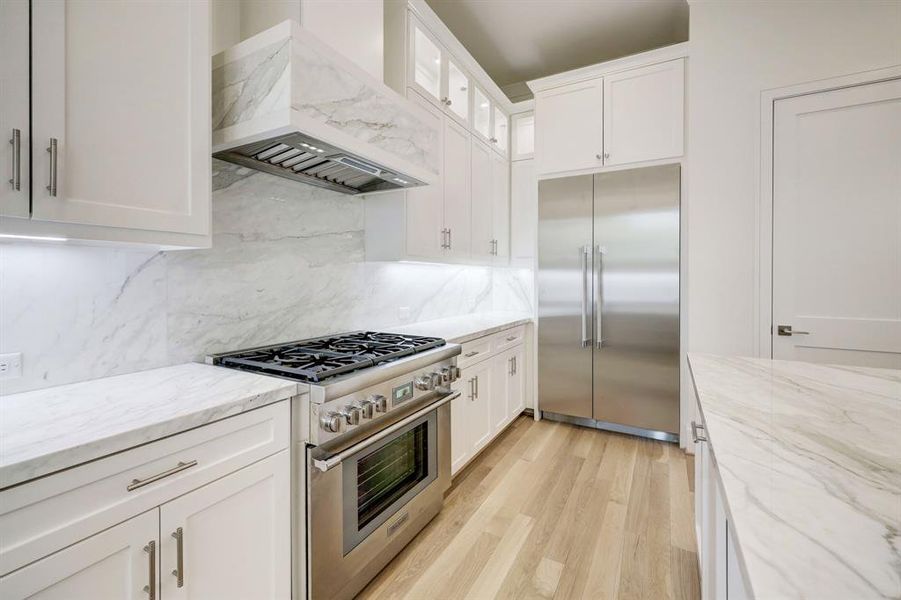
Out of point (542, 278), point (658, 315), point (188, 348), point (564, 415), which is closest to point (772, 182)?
point (658, 315)

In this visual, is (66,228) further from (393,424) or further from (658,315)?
(658,315)

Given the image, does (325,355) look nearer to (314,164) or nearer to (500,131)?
(314,164)

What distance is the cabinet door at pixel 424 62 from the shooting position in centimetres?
245

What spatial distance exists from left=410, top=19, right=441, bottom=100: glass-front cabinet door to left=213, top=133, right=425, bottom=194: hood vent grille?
2.55 feet

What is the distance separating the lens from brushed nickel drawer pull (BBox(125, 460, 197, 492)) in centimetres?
99

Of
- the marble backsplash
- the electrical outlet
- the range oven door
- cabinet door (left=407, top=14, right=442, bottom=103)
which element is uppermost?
cabinet door (left=407, top=14, right=442, bottom=103)

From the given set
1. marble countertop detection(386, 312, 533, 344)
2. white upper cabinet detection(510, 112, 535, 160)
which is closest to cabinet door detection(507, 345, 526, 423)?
marble countertop detection(386, 312, 533, 344)

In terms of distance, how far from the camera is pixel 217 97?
5.19ft

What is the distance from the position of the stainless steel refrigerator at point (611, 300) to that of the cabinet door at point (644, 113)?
0.15 metres

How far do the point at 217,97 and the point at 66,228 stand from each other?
0.80 meters

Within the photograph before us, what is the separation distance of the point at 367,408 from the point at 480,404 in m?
1.41

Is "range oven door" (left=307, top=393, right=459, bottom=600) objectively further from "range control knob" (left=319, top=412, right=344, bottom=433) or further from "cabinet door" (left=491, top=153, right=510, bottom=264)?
"cabinet door" (left=491, top=153, right=510, bottom=264)

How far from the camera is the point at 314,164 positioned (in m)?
1.91

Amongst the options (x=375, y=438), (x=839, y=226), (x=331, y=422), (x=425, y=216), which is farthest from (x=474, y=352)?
(x=839, y=226)
